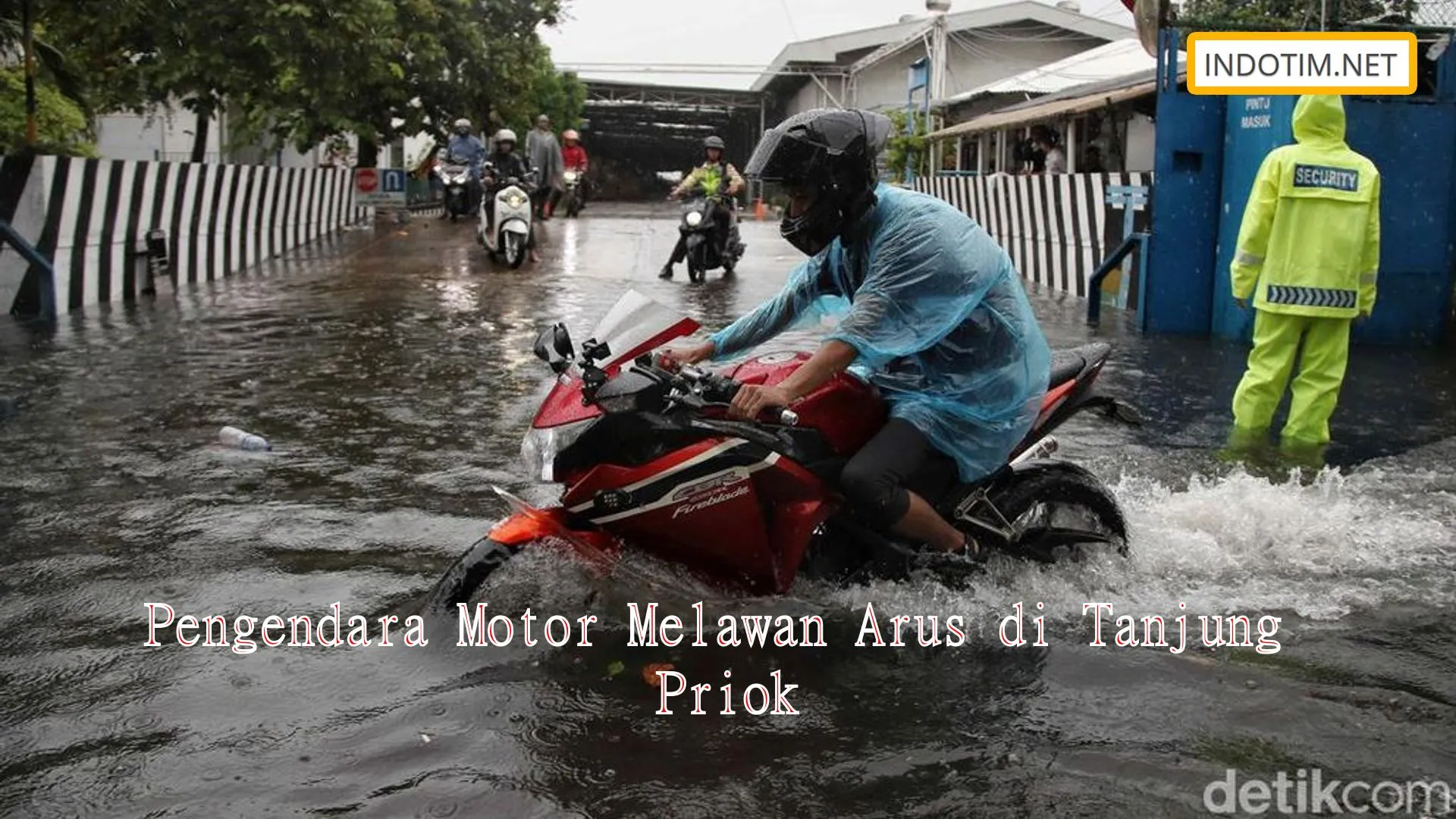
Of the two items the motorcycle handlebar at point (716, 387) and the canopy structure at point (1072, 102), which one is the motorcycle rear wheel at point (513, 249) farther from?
the motorcycle handlebar at point (716, 387)

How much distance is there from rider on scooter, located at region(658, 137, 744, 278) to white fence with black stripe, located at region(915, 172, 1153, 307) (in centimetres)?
292

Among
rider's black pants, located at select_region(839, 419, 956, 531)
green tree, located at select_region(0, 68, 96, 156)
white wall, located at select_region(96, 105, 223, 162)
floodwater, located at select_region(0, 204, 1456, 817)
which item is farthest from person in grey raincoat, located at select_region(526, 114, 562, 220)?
rider's black pants, located at select_region(839, 419, 956, 531)

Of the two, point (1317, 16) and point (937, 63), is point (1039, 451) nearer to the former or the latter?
point (1317, 16)

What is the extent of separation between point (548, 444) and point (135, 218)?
11141 millimetres

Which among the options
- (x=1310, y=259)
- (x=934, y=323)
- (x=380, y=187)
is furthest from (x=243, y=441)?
(x=380, y=187)

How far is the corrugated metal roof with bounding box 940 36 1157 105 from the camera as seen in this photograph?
23938 millimetres

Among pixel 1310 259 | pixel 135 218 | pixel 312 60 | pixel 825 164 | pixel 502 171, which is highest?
pixel 312 60

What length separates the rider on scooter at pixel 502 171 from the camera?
17.6m

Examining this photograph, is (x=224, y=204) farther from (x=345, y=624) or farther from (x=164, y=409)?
(x=345, y=624)

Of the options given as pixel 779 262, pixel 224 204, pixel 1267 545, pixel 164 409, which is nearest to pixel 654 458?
pixel 1267 545

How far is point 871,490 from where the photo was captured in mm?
3930

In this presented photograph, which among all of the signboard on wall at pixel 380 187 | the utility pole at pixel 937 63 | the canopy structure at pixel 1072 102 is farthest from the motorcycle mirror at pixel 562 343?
the signboard on wall at pixel 380 187

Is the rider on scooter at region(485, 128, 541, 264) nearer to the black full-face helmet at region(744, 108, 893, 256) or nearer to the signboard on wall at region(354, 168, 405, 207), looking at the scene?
the signboard on wall at region(354, 168, 405, 207)

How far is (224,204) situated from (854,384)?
14.1 meters
